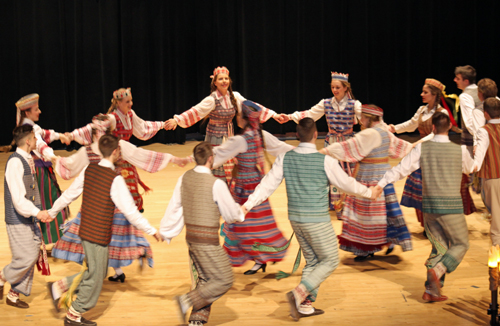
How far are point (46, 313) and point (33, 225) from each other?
0.56m

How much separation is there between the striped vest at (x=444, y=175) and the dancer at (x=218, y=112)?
6.08ft

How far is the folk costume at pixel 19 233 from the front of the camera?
348 cm

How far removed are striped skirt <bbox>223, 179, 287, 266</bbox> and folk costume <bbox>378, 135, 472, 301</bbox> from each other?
99cm

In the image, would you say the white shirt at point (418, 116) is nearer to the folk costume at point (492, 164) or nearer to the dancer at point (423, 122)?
the dancer at point (423, 122)

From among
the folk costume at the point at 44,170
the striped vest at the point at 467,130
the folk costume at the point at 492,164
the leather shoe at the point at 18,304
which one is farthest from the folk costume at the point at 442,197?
the folk costume at the point at 44,170

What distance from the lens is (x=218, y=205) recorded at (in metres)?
3.13

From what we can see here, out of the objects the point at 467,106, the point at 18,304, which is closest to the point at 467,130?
the point at 467,106

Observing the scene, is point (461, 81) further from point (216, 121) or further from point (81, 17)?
point (81, 17)

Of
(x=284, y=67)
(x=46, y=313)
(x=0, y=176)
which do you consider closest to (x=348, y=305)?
(x=46, y=313)

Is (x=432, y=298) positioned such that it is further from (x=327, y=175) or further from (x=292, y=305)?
(x=327, y=175)

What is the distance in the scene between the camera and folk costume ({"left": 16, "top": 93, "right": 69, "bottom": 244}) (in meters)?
4.34

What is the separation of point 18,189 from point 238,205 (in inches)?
54.4

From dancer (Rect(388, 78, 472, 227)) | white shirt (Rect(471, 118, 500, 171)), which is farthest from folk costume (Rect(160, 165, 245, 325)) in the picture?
dancer (Rect(388, 78, 472, 227))

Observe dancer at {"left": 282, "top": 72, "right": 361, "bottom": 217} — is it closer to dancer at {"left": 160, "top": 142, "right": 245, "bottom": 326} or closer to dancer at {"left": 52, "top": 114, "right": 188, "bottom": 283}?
A: dancer at {"left": 52, "top": 114, "right": 188, "bottom": 283}
